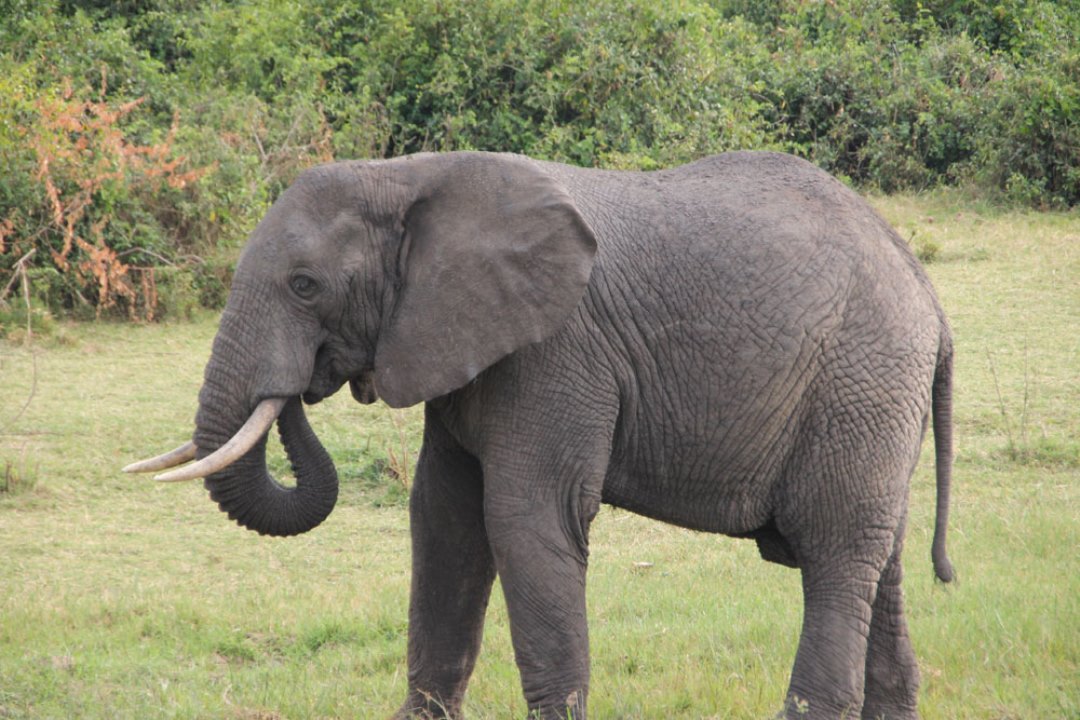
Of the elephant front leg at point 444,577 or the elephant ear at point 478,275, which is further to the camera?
the elephant front leg at point 444,577

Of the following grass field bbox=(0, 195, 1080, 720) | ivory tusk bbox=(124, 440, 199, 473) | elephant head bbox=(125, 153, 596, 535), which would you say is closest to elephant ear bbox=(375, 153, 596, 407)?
elephant head bbox=(125, 153, 596, 535)

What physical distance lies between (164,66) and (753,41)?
691cm

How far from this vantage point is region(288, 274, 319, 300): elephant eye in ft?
15.1

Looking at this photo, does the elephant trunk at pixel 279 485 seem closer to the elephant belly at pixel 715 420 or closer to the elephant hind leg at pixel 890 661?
the elephant belly at pixel 715 420

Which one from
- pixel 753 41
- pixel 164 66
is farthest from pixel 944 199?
pixel 164 66

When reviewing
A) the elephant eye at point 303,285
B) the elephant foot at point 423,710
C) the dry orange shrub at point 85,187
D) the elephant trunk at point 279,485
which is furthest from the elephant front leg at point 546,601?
the dry orange shrub at point 85,187

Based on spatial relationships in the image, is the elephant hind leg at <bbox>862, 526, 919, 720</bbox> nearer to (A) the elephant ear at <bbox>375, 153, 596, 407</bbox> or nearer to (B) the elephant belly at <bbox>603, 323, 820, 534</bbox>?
(B) the elephant belly at <bbox>603, 323, 820, 534</bbox>

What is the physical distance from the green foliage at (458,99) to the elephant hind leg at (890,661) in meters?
7.58

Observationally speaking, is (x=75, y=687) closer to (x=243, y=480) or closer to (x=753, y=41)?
(x=243, y=480)

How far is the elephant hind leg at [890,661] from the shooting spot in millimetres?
5223

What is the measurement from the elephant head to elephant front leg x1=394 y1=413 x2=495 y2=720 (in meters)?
0.50

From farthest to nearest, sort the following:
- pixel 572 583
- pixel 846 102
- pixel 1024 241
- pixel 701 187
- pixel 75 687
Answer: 1. pixel 846 102
2. pixel 1024 241
3. pixel 75 687
4. pixel 701 187
5. pixel 572 583

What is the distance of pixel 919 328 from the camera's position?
492cm

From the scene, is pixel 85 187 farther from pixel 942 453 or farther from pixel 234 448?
pixel 942 453
